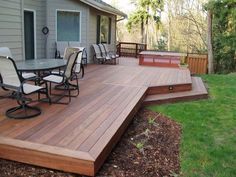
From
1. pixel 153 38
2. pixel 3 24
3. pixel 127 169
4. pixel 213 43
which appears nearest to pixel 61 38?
pixel 3 24

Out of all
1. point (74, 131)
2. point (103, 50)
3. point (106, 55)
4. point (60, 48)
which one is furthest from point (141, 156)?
point (103, 50)

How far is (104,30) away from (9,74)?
8791mm

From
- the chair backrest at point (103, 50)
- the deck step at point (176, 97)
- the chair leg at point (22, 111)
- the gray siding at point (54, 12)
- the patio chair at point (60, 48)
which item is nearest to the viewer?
the chair leg at point (22, 111)

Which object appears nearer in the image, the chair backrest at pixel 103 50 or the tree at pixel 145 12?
the chair backrest at pixel 103 50

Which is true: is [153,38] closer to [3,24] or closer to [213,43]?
[213,43]

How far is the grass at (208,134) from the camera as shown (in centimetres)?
324

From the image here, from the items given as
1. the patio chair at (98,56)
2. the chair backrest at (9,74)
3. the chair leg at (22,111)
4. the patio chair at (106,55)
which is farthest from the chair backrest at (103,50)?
the chair backrest at (9,74)

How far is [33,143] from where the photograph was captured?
121 inches

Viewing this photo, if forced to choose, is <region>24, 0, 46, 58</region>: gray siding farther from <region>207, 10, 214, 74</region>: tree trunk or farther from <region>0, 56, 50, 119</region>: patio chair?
<region>207, 10, 214, 74</region>: tree trunk

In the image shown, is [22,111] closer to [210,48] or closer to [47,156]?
[47,156]

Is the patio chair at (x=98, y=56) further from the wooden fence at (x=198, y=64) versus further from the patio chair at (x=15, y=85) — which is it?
the patio chair at (x=15, y=85)

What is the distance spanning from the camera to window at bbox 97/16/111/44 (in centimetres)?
1158

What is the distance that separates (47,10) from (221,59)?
9.32 metres

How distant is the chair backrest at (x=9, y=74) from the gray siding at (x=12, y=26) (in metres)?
3.04
